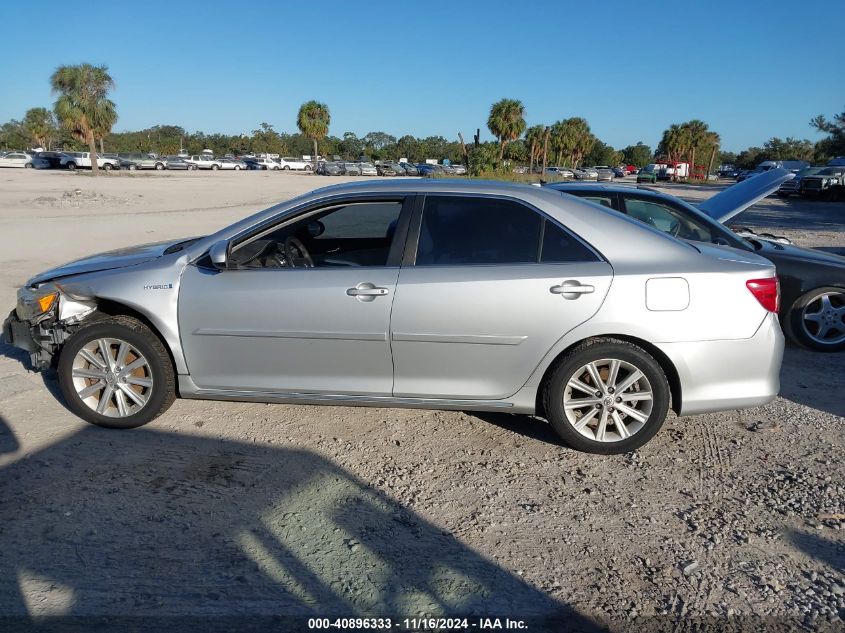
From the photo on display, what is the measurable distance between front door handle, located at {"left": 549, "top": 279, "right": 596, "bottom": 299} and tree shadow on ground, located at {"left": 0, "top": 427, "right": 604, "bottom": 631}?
1.53m

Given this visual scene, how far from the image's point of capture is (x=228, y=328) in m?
4.10

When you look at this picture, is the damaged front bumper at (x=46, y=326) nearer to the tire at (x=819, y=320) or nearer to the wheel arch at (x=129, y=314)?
the wheel arch at (x=129, y=314)

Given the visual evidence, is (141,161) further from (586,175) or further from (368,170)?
(586,175)

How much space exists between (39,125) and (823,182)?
95.2 metres

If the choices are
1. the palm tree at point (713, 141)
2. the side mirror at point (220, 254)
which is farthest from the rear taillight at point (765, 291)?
the palm tree at point (713, 141)

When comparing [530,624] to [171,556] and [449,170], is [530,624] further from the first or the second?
[449,170]

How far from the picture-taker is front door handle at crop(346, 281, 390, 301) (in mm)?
3939

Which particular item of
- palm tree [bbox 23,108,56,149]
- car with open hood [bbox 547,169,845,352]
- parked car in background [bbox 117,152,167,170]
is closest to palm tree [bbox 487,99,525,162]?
parked car in background [bbox 117,152,167,170]

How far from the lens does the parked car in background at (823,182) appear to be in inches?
1231

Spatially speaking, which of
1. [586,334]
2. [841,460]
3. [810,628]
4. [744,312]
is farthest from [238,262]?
[841,460]

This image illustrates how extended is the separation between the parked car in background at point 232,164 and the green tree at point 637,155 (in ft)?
253

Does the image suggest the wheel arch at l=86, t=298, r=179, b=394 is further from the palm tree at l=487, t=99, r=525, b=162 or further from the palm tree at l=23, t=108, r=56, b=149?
the palm tree at l=23, t=108, r=56, b=149

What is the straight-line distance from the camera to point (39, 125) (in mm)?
90438

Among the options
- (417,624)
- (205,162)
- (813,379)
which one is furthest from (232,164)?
(417,624)
